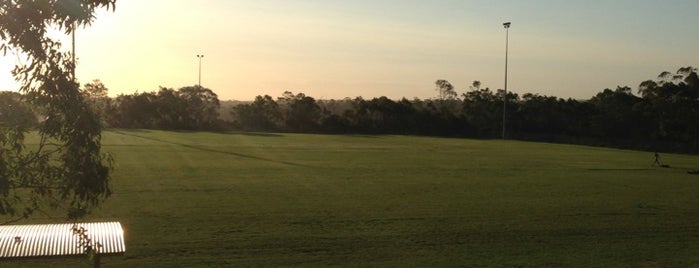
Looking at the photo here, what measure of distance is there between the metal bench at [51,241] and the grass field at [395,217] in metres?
2.00

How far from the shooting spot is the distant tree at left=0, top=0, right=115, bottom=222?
4.88 m

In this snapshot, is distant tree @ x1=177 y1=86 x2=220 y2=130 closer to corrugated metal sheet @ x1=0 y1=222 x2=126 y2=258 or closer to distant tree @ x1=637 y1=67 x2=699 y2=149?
distant tree @ x1=637 y1=67 x2=699 y2=149

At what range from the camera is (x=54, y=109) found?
501cm

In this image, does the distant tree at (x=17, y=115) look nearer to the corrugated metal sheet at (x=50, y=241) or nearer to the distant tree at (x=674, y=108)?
the corrugated metal sheet at (x=50, y=241)

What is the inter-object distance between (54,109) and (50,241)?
4.18m

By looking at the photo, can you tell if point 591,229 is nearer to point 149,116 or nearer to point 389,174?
point 389,174

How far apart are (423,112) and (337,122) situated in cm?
1167

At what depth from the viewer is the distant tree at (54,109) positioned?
488 centimetres

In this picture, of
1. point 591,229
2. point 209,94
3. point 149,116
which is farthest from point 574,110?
point 591,229

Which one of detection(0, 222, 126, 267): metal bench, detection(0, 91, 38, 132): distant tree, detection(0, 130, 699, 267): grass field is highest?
detection(0, 91, 38, 132): distant tree

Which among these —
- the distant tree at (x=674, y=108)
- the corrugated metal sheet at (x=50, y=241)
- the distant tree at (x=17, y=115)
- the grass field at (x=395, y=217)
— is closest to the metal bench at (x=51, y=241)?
the corrugated metal sheet at (x=50, y=241)

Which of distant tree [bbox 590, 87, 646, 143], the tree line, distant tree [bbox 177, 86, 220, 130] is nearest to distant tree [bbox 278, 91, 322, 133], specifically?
the tree line

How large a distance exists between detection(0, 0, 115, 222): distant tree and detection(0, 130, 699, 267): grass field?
6.56 m

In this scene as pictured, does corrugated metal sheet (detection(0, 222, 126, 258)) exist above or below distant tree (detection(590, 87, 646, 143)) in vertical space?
below
